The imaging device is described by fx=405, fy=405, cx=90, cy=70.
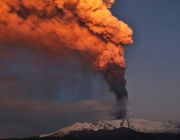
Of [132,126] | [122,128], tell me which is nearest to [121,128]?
[122,128]

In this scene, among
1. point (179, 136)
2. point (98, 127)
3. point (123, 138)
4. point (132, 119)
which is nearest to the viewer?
point (123, 138)

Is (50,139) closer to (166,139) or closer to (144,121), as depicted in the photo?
(166,139)

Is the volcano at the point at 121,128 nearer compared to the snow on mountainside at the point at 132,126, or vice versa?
the volcano at the point at 121,128

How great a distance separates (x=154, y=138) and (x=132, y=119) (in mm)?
59717

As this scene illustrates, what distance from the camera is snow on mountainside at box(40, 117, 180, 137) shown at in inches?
6038

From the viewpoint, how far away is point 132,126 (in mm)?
161875

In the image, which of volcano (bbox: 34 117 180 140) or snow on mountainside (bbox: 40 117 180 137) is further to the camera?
snow on mountainside (bbox: 40 117 180 137)

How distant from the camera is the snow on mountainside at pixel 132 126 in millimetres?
153375

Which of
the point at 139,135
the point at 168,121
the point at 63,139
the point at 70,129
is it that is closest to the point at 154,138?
the point at 139,135

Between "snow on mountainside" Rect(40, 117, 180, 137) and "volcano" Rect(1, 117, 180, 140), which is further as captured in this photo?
"snow on mountainside" Rect(40, 117, 180, 137)

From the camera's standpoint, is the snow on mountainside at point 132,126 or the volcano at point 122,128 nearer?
the volcano at point 122,128

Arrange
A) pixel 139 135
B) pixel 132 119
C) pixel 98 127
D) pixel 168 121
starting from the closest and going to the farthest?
pixel 139 135, pixel 98 127, pixel 132 119, pixel 168 121

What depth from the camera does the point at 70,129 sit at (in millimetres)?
154375

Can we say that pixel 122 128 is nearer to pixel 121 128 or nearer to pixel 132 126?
pixel 121 128
